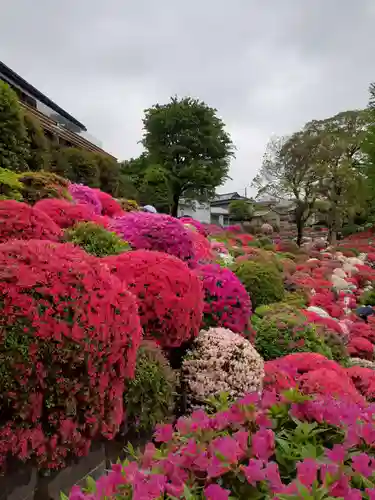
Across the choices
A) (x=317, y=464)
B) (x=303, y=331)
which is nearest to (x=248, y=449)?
(x=317, y=464)

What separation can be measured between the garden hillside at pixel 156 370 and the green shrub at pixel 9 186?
0.02 metres

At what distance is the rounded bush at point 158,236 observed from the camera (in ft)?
16.2

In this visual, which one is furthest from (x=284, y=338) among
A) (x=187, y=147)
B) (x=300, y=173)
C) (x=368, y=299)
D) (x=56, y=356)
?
(x=187, y=147)

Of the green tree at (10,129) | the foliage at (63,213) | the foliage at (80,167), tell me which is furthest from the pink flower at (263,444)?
the foliage at (80,167)

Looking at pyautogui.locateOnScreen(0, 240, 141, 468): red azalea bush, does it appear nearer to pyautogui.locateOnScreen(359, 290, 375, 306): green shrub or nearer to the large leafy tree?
pyautogui.locateOnScreen(359, 290, 375, 306): green shrub

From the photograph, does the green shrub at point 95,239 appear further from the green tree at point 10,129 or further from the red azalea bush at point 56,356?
the green tree at point 10,129

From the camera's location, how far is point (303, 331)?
5.20 meters

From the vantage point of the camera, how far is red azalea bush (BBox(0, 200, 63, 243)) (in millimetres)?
3750

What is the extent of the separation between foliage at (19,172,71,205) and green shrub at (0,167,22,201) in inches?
8.4

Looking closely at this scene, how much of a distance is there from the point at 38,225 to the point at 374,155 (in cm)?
2688

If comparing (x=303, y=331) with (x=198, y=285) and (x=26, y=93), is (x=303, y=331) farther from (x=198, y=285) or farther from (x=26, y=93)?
(x=26, y=93)

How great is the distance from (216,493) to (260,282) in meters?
5.77

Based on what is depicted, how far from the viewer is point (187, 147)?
3120 cm

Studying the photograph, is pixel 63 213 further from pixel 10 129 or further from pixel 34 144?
pixel 34 144
